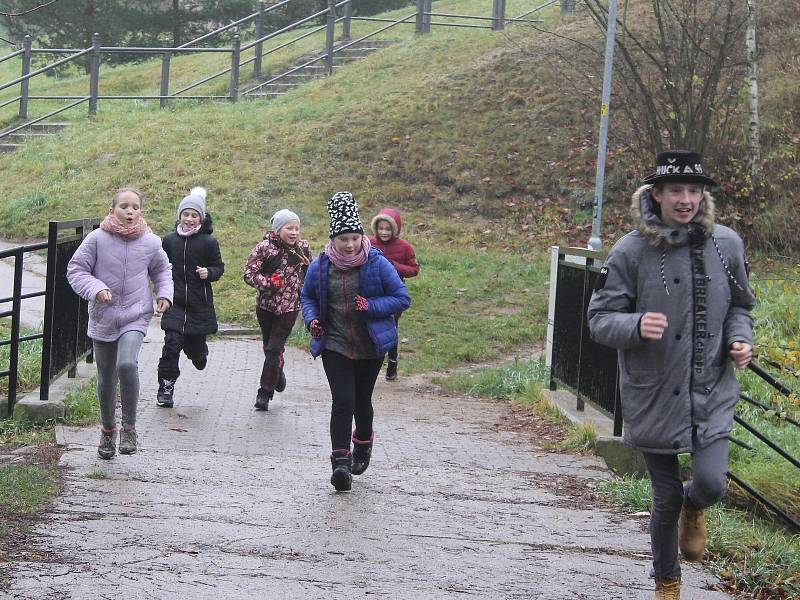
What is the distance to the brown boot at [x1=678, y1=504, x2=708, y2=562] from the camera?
4.96 m

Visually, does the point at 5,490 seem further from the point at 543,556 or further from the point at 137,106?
the point at 137,106

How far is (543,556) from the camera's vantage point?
5.73m

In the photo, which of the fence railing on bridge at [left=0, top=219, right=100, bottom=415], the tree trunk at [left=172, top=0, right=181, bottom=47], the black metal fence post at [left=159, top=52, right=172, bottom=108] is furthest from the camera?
the tree trunk at [left=172, top=0, right=181, bottom=47]

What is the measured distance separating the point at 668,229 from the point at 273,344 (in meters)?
5.65

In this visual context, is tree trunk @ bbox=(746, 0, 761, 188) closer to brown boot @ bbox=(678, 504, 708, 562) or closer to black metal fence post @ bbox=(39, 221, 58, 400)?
black metal fence post @ bbox=(39, 221, 58, 400)

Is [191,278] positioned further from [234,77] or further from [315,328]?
[234,77]

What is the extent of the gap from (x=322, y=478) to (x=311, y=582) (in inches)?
93.8

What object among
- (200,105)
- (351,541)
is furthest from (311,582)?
(200,105)

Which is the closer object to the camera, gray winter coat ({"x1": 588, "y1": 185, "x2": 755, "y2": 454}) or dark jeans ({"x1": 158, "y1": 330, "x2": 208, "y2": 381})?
gray winter coat ({"x1": 588, "y1": 185, "x2": 755, "y2": 454})

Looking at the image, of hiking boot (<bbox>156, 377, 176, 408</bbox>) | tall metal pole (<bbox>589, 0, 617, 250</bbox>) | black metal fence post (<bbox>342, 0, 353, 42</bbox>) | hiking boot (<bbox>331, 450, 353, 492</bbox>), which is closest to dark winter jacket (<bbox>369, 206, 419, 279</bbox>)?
hiking boot (<bbox>156, 377, 176, 408</bbox>)

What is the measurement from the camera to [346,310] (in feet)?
22.9

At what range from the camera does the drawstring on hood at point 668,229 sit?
4.71m

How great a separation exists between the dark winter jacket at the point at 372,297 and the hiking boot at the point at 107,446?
152 centimetres

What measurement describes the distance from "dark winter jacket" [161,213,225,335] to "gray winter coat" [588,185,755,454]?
552 cm
